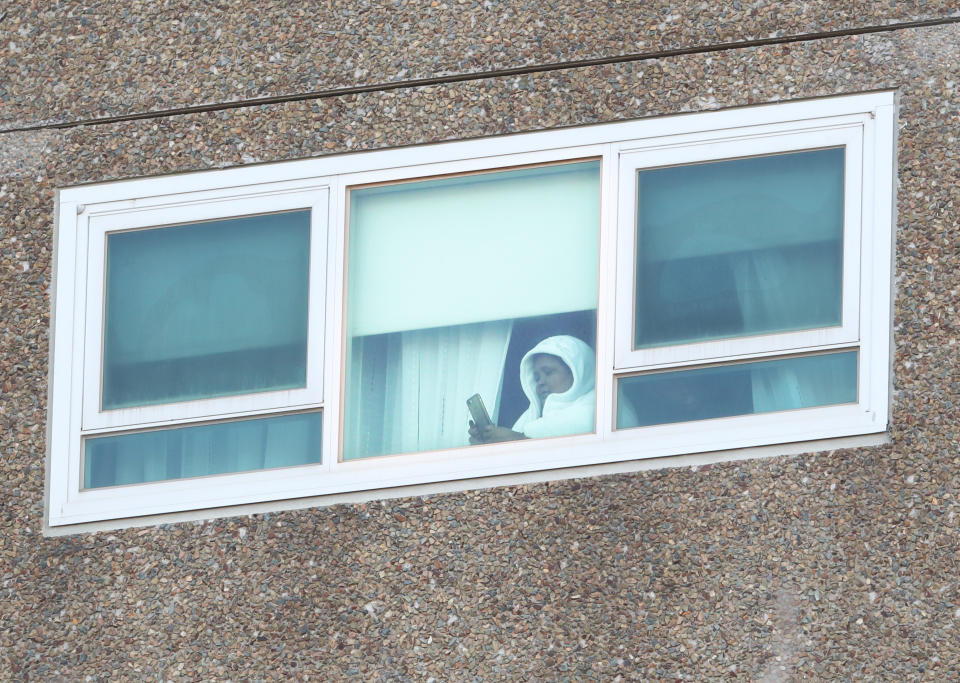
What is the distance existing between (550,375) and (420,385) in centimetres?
46

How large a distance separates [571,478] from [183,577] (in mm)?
1340

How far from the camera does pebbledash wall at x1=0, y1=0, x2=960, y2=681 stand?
5.86 m

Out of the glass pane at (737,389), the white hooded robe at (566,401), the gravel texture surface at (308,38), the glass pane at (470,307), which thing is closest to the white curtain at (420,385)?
the glass pane at (470,307)

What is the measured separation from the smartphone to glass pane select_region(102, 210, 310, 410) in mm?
589

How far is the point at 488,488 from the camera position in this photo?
20.4ft

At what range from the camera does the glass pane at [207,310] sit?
661 centimetres

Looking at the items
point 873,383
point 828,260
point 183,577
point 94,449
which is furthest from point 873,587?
point 94,449

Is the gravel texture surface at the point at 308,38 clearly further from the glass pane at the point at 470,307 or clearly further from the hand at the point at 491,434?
the hand at the point at 491,434

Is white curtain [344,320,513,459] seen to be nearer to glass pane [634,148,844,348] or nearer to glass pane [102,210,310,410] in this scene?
glass pane [102,210,310,410]

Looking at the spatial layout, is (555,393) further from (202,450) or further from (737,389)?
(202,450)

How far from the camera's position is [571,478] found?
616cm

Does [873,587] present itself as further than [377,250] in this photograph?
No

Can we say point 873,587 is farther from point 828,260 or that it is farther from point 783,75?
point 783,75

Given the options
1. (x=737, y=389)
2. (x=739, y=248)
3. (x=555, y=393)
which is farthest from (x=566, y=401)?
(x=739, y=248)
